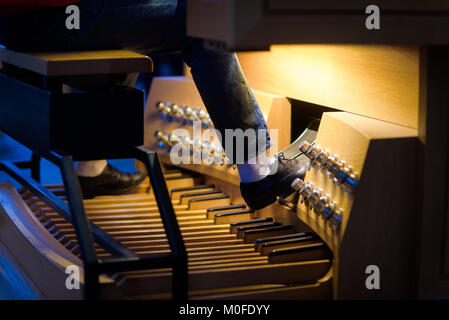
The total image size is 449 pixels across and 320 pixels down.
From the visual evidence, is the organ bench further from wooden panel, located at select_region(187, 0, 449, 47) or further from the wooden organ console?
wooden panel, located at select_region(187, 0, 449, 47)

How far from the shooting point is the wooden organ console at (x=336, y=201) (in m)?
1.40

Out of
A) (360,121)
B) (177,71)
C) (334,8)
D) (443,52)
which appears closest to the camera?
(334,8)

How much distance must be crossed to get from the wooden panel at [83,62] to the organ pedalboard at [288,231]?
466 mm

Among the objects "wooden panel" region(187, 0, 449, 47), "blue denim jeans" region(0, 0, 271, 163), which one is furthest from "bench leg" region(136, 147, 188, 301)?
"wooden panel" region(187, 0, 449, 47)

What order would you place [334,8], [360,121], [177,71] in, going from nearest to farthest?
[334,8]
[360,121]
[177,71]

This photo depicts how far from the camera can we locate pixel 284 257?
1.76 m

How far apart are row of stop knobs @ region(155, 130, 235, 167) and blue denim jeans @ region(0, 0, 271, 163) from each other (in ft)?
1.93

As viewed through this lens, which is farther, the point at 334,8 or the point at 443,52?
the point at 443,52

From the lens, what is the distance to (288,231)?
2004mm

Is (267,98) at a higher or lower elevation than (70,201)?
higher

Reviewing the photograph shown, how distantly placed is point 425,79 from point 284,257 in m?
0.57
